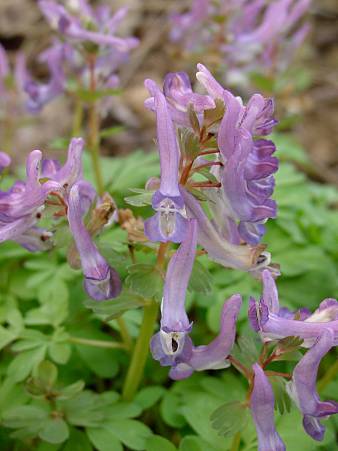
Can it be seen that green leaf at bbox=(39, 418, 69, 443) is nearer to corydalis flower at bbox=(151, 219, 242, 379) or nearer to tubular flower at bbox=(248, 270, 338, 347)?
corydalis flower at bbox=(151, 219, 242, 379)

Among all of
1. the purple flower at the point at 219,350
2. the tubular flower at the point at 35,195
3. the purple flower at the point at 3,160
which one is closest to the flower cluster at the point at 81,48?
the purple flower at the point at 3,160

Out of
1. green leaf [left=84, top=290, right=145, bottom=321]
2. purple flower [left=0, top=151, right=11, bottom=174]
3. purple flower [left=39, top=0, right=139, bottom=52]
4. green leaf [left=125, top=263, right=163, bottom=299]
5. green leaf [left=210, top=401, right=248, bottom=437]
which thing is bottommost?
green leaf [left=210, top=401, right=248, bottom=437]

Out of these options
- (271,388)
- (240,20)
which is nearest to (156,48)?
(240,20)

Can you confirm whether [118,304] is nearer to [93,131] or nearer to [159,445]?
[159,445]

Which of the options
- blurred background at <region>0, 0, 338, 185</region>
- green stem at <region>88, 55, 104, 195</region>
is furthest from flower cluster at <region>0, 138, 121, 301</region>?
blurred background at <region>0, 0, 338, 185</region>

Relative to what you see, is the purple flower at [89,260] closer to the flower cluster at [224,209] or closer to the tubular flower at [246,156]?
the flower cluster at [224,209]

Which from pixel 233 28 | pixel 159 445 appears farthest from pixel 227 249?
pixel 233 28
